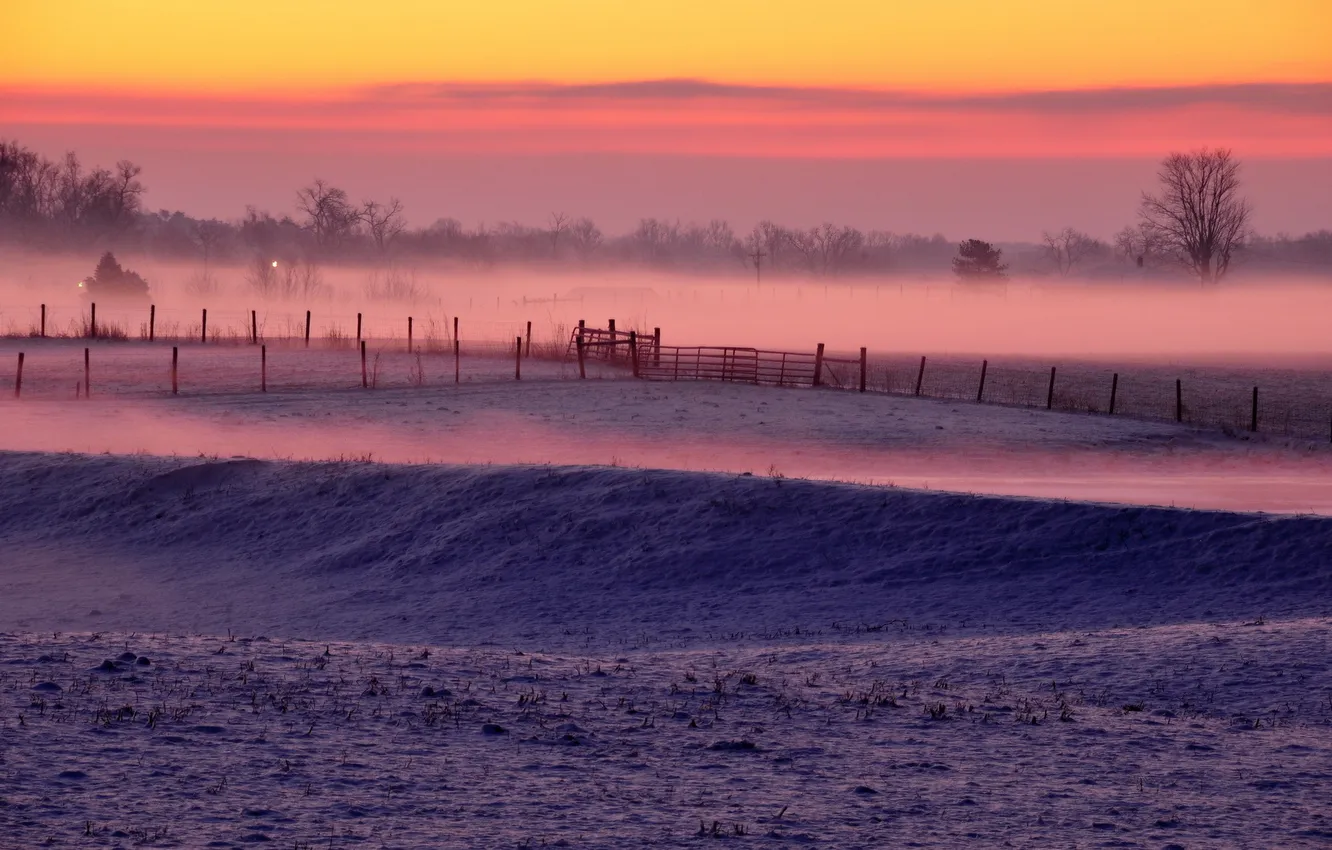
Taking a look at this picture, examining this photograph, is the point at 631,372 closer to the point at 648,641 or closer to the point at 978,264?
the point at 648,641

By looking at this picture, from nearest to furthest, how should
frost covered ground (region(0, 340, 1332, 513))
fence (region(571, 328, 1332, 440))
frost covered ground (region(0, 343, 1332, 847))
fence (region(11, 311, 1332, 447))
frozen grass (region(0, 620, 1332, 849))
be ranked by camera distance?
frozen grass (region(0, 620, 1332, 849))
frost covered ground (region(0, 343, 1332, 847))
frost covered ground (region(0, 340, 1332, 513))
fence (region(11, 311, 1332, 447))
fence (region(571, 328, 1332, 440))

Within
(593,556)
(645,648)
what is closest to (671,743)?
(645,648)

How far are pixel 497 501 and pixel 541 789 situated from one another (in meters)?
11.9

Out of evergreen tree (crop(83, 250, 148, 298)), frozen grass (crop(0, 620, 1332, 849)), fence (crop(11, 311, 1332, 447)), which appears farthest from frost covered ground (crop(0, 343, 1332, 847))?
evergreen tree (crop(83, 250, 148, 298))

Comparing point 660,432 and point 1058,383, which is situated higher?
point 1058,383

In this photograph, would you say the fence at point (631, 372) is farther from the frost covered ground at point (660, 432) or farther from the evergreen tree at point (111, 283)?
the evergreen tree at point (111, 283)

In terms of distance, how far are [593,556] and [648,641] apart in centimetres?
360

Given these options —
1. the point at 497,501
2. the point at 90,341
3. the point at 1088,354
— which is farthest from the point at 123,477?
the point at 1088,354

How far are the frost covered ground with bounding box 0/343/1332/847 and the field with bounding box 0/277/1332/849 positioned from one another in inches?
1.7

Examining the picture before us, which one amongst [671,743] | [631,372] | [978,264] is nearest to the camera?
[671,743]

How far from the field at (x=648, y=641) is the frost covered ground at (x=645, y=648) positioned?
0.04 meters

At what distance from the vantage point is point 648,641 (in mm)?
15102

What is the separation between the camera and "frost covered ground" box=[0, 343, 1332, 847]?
26.5 feet

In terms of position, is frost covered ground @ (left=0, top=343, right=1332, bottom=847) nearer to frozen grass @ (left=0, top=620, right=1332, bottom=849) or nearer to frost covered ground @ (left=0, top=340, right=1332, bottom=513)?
frozen grass @ (left=0, top=620, right=1332, bottom=849)
